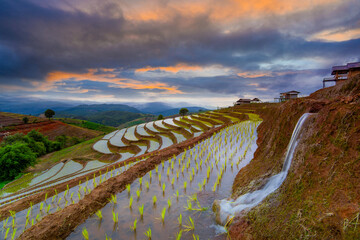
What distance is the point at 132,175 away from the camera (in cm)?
630

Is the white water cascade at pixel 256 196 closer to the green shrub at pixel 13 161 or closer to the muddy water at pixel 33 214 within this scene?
the muddy water at pixel 33 214

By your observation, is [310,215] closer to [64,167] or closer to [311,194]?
[311,194]

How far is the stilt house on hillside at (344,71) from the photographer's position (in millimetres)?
21039

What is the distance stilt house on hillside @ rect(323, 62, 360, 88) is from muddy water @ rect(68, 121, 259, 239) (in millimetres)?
24999

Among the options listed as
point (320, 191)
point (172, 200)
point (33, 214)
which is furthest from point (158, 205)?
point (33, 214)

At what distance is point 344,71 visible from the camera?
22516 millimetres

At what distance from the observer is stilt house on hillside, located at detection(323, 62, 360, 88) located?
2104cm

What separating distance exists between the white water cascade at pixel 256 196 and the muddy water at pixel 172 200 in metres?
0.40

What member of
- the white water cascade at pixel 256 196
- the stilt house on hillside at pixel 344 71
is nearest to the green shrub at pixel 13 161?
the white water cascade at pixel 256 196

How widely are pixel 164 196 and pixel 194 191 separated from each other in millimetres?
1062

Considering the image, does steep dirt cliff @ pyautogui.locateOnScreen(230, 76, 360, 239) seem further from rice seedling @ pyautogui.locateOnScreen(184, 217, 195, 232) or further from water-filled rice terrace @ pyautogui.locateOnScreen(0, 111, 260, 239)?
water-filled rice terrace @ pyautogui.locateOnScreen(0, 111, 260, 239)

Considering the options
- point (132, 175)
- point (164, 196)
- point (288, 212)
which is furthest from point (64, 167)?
point (288, 212)

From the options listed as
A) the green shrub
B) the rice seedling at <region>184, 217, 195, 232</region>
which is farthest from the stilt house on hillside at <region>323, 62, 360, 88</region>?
the green shrub

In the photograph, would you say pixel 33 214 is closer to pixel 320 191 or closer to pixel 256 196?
pixel 256 196
